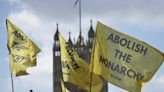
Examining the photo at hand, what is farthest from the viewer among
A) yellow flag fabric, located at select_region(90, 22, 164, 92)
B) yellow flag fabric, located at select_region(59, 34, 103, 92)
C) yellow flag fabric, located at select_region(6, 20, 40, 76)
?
yellow flag fabric, located at select_region(59, 34, 103, 92)

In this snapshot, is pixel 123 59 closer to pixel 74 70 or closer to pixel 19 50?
pixel 74 70

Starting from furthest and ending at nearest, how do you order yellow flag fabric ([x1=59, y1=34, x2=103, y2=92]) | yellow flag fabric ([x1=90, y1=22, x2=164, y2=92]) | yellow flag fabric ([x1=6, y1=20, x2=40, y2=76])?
yellow flag fabric ([x1=59, y1=34, x2=103, y2=92])
yellow flag fabric ([x1=6, y1=20, x2=40, y2=76])
yellow flag fabric ([x1=90, y1=22, x2=164, y2=92])

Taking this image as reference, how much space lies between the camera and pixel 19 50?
87.4ft

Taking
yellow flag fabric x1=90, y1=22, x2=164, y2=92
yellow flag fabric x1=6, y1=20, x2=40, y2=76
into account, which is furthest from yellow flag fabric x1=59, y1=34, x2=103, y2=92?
yellow flag fabric x1=90, y1=22, x2=164, y2=92

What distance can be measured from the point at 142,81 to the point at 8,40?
761cm

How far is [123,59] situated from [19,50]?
599cm

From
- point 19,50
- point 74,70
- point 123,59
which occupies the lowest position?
point 74,70

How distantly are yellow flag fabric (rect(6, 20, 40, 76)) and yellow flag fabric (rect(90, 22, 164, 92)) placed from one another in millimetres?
3957

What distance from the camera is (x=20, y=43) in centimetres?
2681

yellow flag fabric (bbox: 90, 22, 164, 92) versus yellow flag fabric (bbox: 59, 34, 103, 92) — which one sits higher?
yellow flag fabric (bbox: 90, 22, 164, 92)

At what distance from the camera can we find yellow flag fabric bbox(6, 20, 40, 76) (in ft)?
84.9

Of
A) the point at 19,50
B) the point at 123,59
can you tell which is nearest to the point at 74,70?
the point at 19,50

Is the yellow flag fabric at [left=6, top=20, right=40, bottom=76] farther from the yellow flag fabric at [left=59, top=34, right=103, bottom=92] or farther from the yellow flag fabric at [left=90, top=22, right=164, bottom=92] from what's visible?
the yellow flag fabric at [left=90, top=22, right=164, bottom=92]

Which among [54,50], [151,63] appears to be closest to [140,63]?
[151,63]
